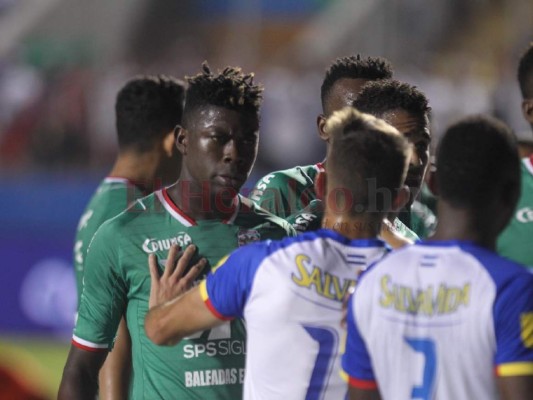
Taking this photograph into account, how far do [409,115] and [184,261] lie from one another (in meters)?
1.35

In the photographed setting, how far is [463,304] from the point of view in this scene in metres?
3.03

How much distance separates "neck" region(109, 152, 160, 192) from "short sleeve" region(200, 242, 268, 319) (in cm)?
286

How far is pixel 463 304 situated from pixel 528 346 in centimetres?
22

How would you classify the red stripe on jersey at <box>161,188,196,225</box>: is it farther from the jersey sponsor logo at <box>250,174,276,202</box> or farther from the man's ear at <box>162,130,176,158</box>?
the man's ear at <box>162,130,176,158</box>

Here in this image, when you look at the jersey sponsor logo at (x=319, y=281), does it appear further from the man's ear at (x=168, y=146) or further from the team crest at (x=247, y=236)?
the man's ear at (x=168, y=146)

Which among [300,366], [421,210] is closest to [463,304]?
[300,366]

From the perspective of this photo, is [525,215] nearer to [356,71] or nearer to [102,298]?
[356,71]

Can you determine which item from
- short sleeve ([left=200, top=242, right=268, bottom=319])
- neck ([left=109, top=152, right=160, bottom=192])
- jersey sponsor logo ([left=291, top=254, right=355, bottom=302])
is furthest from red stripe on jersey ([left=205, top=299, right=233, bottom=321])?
neck ([left=109, top=152, right=160, bottom=192])

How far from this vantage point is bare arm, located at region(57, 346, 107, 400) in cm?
430

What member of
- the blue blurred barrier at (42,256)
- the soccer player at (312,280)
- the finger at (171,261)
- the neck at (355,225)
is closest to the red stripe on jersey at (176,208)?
the finger at (171,261)

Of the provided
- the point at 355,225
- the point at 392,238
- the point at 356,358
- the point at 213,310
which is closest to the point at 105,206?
the point at 392,238

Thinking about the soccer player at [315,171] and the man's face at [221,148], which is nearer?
the man's face at [221,148]

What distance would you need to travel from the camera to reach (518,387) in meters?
2.95

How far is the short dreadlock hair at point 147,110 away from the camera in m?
6.40
